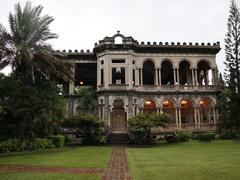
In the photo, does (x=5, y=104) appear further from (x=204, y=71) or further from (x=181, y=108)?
(x=204, y=71)

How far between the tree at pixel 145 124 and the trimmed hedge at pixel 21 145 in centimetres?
918

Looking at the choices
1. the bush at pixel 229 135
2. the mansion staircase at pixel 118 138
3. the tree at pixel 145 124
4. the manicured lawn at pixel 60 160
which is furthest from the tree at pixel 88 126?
the bush at pixel 229 135

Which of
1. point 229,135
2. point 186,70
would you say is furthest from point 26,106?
point 186,70

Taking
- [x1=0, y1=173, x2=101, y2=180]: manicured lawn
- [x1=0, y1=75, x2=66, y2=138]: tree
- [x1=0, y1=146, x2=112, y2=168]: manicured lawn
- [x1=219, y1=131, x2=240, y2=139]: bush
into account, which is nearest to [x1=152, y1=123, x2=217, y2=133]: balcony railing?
[x1=219, y1=131, x2=240, y2=139]: bush

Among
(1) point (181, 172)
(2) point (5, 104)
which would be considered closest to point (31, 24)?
(2) point (5, 104)

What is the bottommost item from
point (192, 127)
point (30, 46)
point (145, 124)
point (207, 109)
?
point (192, 127)

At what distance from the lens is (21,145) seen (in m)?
19.0

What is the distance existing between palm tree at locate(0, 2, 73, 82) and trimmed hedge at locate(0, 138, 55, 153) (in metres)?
5.28

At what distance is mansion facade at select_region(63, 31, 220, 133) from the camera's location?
31.1 m

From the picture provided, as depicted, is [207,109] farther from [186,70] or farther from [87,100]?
[87,100]

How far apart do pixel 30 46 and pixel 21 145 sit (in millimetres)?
8207

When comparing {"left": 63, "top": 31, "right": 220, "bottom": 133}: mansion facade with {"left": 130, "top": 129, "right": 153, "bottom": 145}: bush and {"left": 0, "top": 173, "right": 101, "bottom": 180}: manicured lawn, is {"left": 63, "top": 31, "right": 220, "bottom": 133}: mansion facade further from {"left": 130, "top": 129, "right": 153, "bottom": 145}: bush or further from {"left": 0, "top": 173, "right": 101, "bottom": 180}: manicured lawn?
{"left": 0, "top": 173, "right": 101, "bottom": 180}: manicured lawn

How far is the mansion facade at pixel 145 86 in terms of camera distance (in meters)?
31.1

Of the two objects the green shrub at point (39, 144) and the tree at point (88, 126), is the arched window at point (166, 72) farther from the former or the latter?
the green shrub at point (39, 144)
